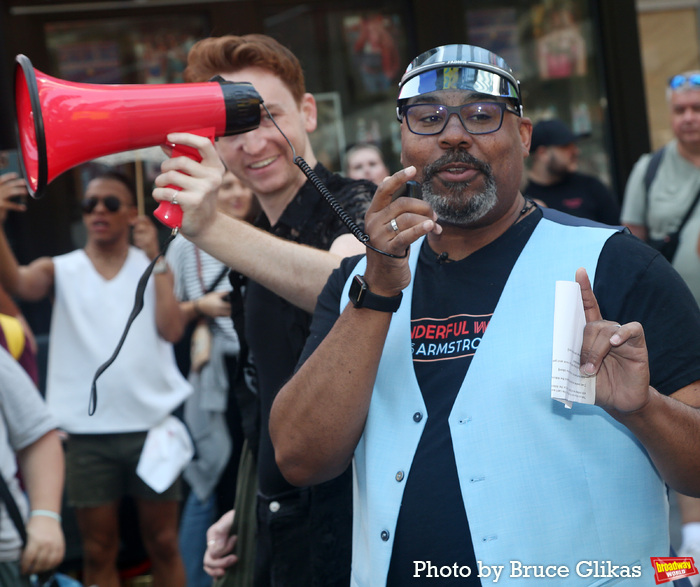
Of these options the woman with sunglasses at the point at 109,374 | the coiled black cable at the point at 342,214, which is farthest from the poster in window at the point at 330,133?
the coiled black cable at the point at 342,214

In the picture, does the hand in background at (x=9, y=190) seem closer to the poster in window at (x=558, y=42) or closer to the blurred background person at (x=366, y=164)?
the blurred background person at (x=366, y=164)

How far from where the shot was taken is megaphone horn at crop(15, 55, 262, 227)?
1930 mm

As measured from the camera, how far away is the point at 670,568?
169 cm

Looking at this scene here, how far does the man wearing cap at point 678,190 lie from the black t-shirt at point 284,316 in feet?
8.03

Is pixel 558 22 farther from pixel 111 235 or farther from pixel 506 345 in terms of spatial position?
pixel 506 345

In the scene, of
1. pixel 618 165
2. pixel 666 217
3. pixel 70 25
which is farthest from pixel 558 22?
pixel 70 25

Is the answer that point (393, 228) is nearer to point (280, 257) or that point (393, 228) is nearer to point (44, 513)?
point (280, 257)

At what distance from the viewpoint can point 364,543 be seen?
6.13ft

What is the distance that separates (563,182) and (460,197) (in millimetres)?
3811

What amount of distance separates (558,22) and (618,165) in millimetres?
1255

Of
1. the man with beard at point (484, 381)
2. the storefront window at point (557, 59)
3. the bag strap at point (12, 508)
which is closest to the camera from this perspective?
the man with beard at point (484, 381)

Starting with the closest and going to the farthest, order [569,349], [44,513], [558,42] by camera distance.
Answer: [569,349], [44,513], [558,42]

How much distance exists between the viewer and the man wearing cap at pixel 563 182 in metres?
5.36

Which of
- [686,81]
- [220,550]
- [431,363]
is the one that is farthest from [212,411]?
[686,81]
